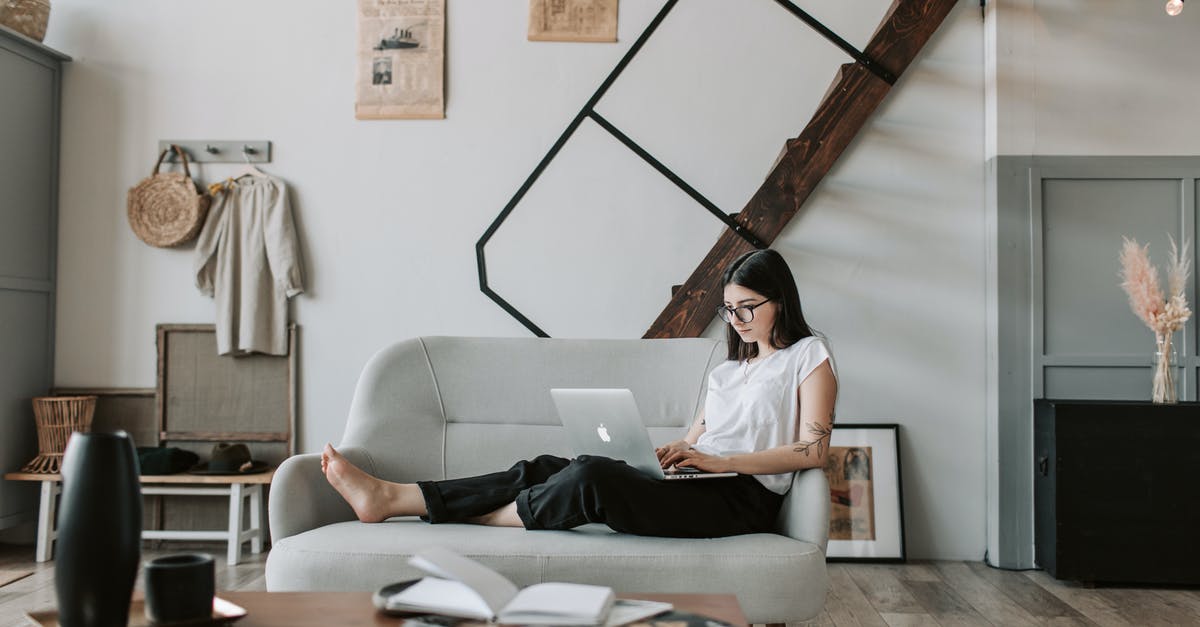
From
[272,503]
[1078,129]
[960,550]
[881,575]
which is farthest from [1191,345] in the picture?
[272,503]

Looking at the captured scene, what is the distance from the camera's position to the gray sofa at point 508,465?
6.43 ft

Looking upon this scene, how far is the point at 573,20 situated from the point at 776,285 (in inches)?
73.8

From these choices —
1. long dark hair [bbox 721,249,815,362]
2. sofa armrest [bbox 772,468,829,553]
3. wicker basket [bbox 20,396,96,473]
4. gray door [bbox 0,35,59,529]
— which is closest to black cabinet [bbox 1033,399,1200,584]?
long dark hair [bbox 721,249,815,362]

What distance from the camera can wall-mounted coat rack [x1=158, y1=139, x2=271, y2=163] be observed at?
3824mm

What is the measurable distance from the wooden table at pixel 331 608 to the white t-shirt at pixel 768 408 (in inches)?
32.1

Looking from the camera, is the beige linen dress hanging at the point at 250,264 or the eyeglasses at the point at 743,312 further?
the beige linen dress hanging at the point at 250,264

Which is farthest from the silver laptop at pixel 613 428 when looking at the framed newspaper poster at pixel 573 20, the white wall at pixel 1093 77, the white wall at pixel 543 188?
the white wall at pixel 1093 77

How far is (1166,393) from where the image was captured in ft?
10.6

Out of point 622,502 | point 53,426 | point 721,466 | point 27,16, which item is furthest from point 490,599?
point 27,16

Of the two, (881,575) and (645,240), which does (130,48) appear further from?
(881,575)

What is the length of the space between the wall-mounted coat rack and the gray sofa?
156 centimetres

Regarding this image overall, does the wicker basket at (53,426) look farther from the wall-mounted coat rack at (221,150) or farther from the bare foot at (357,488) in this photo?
the bare foot at (357,488)

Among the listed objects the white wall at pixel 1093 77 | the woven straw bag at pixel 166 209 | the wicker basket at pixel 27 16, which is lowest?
the woven straw bag at pixel 166 209

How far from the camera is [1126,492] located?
124 inches
